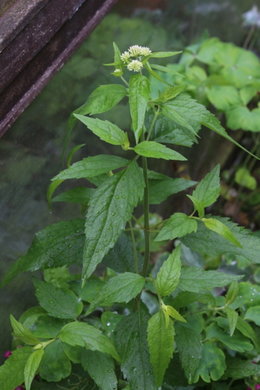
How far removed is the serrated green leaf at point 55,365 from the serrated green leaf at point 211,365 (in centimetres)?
30

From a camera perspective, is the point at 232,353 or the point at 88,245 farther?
the point at 232,353

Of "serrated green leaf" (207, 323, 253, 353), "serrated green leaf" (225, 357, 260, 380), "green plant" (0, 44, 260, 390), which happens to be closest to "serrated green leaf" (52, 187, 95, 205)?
"green plant" (0, 44, 260, 390)

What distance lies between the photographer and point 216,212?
2508 mm

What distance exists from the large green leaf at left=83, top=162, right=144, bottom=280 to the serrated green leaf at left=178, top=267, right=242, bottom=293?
22 cm

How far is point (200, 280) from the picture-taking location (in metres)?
1.16

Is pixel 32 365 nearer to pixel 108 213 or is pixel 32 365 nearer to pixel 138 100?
pixel 108 213

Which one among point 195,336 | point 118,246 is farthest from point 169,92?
point 195,336

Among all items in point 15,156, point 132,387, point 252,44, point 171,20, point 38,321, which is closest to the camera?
point 132,387

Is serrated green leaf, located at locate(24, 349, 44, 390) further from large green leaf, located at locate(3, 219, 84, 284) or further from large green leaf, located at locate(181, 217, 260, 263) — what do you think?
large green leaf, located at locate(181, 217, 260, 263)

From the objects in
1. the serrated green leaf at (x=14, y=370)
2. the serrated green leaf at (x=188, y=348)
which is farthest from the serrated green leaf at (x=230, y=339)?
the serrated green leaf at (x=14, y=370)

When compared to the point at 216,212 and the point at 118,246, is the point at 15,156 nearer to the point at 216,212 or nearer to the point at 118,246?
the point at 118,246

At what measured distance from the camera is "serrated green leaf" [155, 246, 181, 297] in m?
1.11

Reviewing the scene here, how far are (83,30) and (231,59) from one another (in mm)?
963

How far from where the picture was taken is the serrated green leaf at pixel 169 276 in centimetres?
111
